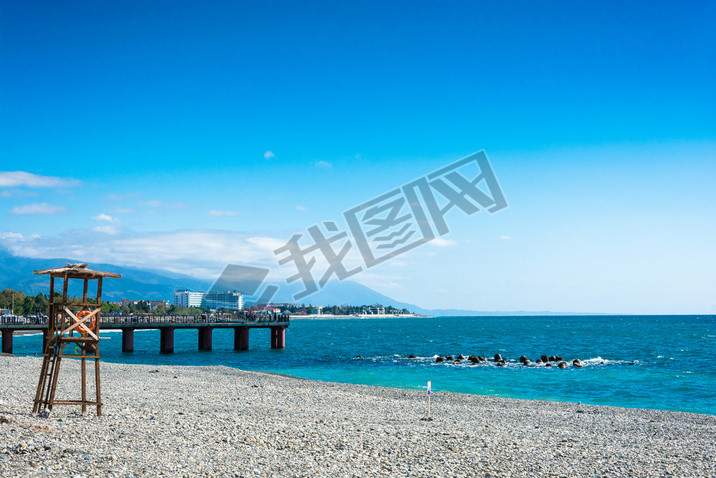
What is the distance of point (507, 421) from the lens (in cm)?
1912

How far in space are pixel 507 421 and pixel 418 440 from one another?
260 inches

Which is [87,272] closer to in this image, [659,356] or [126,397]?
[126,397]

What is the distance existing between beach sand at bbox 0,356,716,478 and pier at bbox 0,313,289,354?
37.4 meters

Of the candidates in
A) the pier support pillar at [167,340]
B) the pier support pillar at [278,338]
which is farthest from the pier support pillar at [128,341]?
the pier support pillar at [278,338]

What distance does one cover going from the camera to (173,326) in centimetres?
6078

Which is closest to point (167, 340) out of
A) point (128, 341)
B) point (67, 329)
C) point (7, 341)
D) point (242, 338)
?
point (128, 341)

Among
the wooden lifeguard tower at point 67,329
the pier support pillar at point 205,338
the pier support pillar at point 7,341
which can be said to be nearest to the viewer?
the wooden lifeguard tower at point 67,329

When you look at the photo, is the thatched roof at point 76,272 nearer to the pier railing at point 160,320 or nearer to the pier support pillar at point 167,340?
the pier railing at point 160,320

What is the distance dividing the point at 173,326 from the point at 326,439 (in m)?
51.6

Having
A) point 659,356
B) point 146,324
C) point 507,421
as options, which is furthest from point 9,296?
point 507,421

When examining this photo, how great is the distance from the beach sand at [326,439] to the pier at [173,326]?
37448mm

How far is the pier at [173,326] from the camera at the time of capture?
57438mm

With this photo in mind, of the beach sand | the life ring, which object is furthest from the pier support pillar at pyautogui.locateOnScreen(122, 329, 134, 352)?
the life ring

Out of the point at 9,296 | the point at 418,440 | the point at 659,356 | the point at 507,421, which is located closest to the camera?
the point at 418,440
